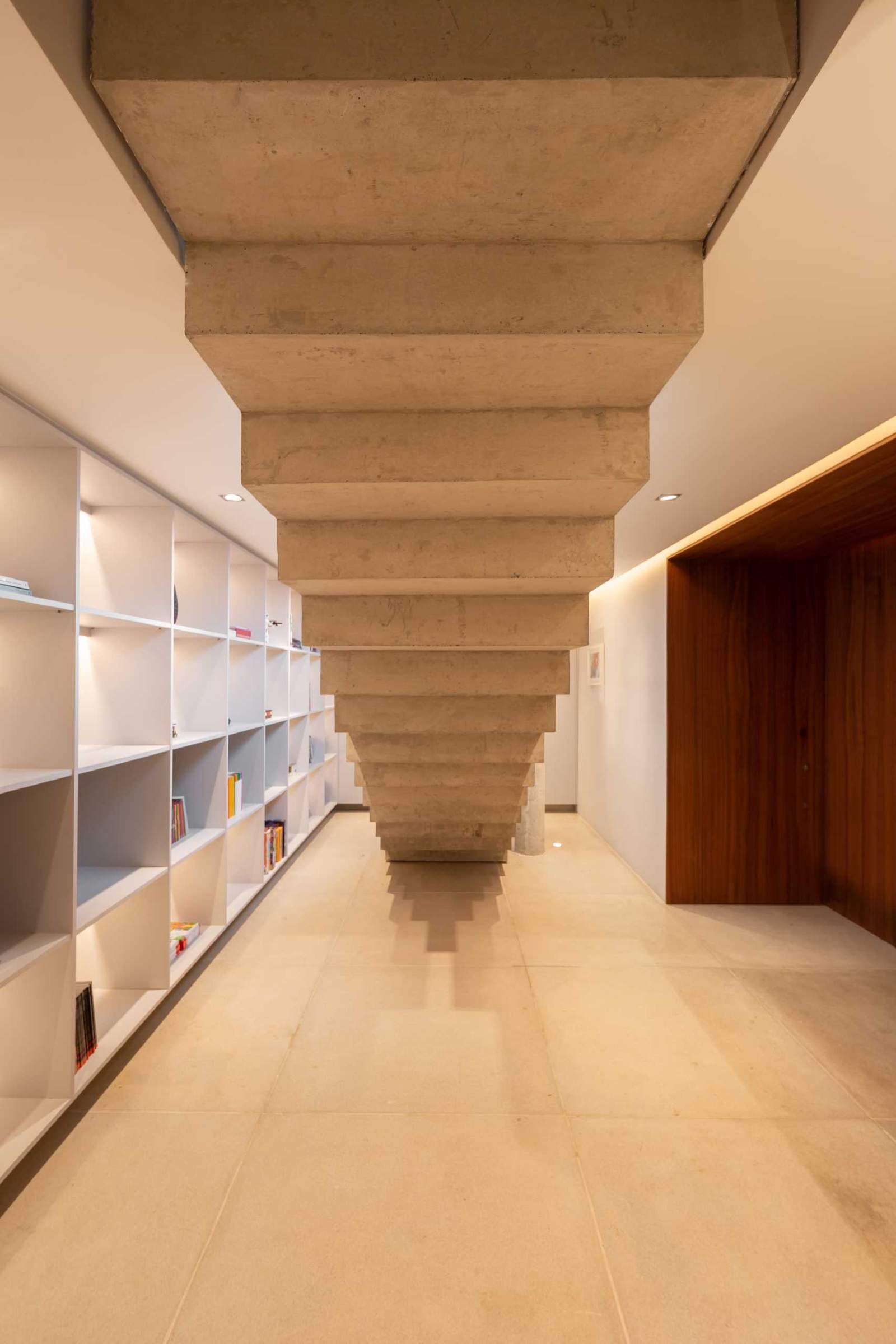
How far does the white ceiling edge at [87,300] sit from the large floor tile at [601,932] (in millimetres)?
2902

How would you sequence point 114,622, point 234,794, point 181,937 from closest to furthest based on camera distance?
point 114,622 → point 181,937 → point 234,794

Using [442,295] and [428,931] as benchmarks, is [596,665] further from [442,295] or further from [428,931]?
[442,295]

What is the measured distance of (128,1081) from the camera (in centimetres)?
240

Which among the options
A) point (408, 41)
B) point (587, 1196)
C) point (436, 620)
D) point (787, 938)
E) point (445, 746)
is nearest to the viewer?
point (408, 41)

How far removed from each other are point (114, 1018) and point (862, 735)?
13.6 ft

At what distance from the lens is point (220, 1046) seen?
2.62m

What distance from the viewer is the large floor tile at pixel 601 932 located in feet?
11.3

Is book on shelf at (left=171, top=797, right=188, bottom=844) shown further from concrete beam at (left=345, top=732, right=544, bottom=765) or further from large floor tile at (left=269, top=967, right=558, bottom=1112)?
large floor tile at (left=269, top=967, right=558, bottom=1112)

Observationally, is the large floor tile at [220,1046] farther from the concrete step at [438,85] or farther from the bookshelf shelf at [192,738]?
the concrete step at [438,85]

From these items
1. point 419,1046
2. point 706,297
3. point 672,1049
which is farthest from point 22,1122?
point 706,297

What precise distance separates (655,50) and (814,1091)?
9.71 feet

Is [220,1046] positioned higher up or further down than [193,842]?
further down

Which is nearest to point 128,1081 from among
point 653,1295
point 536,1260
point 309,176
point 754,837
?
point 536,1260

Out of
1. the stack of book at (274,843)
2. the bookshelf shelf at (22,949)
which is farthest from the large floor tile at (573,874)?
the bookshelf shelf at (22,949)
